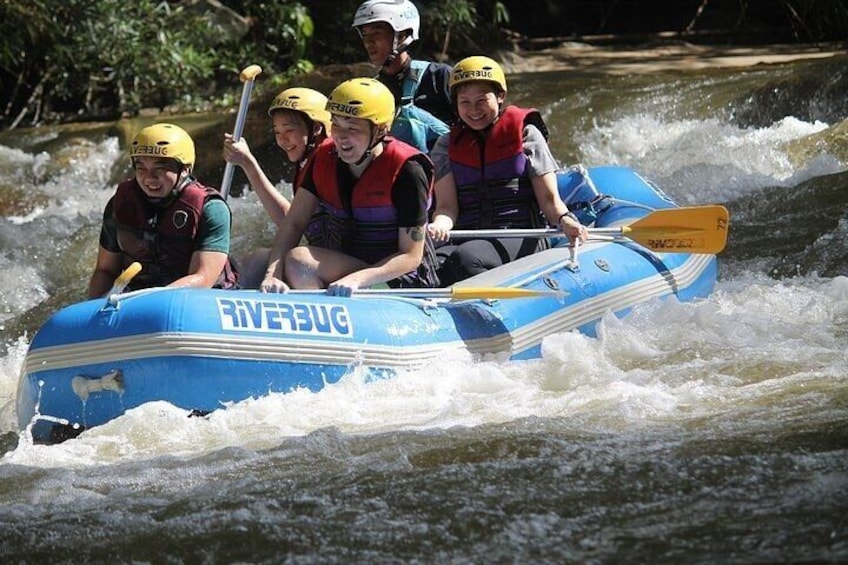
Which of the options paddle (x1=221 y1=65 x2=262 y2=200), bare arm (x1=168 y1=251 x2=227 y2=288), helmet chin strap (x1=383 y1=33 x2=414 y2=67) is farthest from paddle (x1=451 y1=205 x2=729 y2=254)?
bare arm (x1=168 y1=251 x2=227 y2=288)

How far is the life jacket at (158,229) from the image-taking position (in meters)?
5.50

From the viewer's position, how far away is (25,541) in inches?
160

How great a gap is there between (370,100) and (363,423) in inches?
47.4

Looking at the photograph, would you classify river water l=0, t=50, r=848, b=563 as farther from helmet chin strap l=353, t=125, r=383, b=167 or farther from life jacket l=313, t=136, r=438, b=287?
helmet chin strap l=353, t=125, r=383, b=167

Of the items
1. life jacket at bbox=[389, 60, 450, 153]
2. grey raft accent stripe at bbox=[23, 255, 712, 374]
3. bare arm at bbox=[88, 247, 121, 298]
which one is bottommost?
grey raft accent stripe at bbox=[23, 255, 712, 374]

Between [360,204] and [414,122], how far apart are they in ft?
3.93

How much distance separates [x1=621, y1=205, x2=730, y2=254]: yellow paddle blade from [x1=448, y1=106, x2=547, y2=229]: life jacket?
0.47 m

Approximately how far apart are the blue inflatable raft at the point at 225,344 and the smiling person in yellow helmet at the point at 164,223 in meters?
0.41

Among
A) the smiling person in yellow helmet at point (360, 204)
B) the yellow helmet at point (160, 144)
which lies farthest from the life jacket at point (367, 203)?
the yellow helmet at point (160, 144)

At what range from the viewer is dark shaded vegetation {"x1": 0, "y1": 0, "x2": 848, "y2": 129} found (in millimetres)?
11484

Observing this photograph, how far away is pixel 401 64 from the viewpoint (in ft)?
22.0

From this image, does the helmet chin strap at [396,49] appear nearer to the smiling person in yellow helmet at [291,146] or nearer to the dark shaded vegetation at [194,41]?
the smiling person in yellow helmet at [291,146]

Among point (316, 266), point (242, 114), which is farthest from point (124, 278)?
point (242, 114)

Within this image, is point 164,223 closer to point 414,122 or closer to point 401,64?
point 414,122
